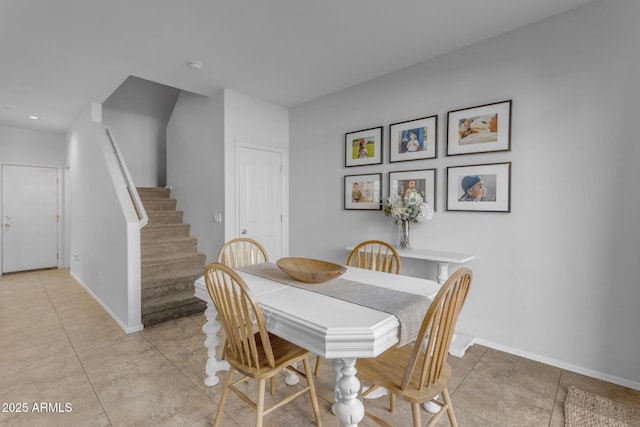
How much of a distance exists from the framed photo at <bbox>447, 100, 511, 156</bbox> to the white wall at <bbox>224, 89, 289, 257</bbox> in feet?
7.46

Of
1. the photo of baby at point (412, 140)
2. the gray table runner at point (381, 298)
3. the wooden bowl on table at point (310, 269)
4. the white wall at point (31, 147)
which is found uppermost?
the white wall at point (31, 147)

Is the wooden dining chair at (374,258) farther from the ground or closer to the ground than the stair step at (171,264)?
farther from the ground

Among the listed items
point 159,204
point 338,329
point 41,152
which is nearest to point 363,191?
point 338,329

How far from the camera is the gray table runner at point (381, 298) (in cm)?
139

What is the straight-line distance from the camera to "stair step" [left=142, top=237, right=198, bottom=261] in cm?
397

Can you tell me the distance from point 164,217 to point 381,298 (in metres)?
3.88

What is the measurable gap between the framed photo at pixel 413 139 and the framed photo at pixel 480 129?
0.16 metres

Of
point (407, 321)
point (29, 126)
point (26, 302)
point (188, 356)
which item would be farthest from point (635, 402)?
point (29, 126)

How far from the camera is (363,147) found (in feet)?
11.6

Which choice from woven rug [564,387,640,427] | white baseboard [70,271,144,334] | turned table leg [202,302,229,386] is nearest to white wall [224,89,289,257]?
white baseboard [70,271,144,334]

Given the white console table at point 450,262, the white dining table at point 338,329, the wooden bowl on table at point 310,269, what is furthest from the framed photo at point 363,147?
the white dining table at point 338,329

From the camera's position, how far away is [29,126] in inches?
213

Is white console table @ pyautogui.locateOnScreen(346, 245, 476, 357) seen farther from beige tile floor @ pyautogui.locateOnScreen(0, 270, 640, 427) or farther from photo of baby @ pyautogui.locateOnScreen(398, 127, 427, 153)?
photo of baby @ pyautogui.locateOnScreen(398, 127, 427, 153)

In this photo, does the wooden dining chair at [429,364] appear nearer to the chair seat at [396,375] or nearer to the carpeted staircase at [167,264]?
the chair seat at [396,375]
